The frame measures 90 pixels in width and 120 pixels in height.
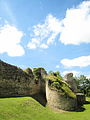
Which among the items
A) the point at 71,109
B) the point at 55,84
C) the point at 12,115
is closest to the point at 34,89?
the point at 55,84

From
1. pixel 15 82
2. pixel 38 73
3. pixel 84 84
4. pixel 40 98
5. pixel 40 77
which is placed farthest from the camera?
pixel 84 84

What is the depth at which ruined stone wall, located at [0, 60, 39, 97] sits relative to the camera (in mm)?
19516

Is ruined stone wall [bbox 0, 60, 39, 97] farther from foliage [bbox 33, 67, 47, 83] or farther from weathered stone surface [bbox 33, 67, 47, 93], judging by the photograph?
foliage [bbox 33, 67, 47, 83]

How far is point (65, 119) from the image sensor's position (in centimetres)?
1630

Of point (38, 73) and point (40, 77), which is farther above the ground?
point (38, 73)

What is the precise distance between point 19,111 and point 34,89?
37.2 ft

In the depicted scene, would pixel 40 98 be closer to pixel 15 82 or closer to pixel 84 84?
pixel 15 82

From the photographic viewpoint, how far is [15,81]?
21.4m

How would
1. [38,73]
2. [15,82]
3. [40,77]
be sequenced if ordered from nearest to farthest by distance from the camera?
1. [15,82]
2. [40,77]
3. [38,73]

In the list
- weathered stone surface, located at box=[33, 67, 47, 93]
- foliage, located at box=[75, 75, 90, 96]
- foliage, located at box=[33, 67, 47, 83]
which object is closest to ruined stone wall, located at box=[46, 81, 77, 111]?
weathered stone surface, located at box=[33, 67, 47, 93]

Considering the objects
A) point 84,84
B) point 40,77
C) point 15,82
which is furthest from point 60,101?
point 84,84

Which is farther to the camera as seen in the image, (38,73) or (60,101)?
(38,73)

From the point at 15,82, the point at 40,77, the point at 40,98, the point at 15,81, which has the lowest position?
the point at 40,98

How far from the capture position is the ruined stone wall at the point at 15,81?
19516 mm
